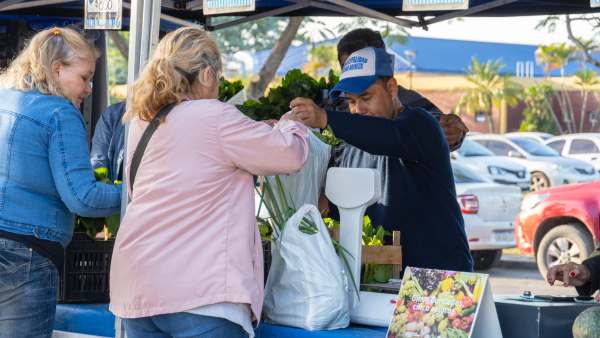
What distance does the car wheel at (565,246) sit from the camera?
766 cm

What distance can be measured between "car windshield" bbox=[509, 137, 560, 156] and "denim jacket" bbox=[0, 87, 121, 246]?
18.0m

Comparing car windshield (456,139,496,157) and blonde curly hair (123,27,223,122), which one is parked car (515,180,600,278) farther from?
blonde curly hair (123,27,223,122)

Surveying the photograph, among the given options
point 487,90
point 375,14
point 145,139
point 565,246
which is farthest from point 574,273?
point 487,90

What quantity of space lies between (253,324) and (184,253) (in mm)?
309

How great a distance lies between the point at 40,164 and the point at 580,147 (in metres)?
19.4

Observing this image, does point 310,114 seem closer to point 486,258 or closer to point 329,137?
point 329,137

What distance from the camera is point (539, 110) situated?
149 feet

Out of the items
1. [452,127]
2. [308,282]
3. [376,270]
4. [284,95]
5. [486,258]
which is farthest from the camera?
[486,258]

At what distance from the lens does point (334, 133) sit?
229 centimetres

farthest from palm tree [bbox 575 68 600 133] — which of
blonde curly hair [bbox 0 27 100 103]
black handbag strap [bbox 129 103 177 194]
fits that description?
black handbag strap [bbox 129 103 177 194]

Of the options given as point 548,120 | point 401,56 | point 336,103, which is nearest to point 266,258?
point 336,103

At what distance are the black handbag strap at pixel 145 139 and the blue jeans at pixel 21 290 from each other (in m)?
0.53

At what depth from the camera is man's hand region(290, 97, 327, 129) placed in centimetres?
222

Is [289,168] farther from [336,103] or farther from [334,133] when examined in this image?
[336,103]
